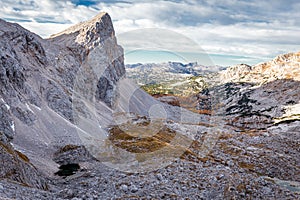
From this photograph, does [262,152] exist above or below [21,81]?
below

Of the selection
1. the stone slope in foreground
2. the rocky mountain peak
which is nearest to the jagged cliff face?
the rocky mountain peak

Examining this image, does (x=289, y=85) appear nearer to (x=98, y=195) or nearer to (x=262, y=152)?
(x=262, y=152)

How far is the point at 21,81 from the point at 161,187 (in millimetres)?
41045

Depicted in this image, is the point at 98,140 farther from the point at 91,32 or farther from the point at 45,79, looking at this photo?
the point at 91,32

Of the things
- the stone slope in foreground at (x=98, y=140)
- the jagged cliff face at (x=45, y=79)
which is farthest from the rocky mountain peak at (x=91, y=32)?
the stone slope in foreground at (x=98, y=140)

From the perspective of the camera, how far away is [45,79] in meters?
65.9

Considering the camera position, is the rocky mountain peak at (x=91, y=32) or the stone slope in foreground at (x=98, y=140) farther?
the rocky mountain peak at (x=91, y=32)

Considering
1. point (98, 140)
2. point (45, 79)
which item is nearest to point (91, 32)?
point (45, 79)

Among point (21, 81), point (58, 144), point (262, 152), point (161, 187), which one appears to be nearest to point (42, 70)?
point (21, 81)

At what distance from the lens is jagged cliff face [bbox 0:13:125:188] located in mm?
43094

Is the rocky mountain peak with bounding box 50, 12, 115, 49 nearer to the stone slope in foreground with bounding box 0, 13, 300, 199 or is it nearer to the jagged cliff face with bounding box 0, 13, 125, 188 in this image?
the jagged cliff face with bounding box 0, 13, 125, 188

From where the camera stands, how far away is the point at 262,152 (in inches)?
2566

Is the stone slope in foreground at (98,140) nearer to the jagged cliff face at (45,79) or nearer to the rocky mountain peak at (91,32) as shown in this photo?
the jagged cliff face at (45,79)

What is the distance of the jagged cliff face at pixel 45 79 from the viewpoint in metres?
43.1
